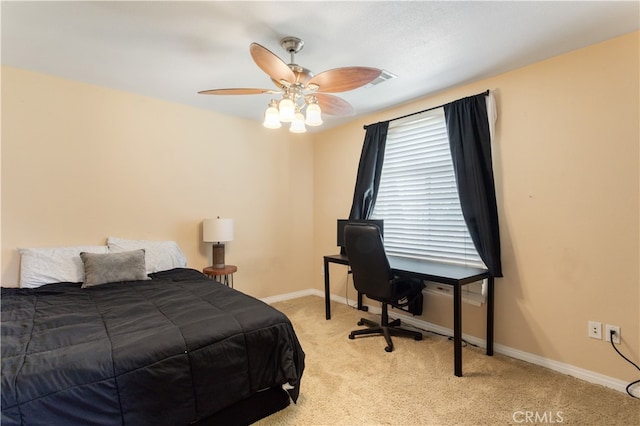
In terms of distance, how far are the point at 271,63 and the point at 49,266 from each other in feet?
7.95

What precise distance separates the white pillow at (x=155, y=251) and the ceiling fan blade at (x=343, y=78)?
2.20 metres

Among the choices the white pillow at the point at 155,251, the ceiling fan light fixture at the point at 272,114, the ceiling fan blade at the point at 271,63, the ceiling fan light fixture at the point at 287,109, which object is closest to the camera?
the ceiling fan blade at the point at 271,63

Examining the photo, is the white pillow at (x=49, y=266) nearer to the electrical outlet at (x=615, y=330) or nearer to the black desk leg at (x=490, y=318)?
the black desk leg at (x=490, y=318)

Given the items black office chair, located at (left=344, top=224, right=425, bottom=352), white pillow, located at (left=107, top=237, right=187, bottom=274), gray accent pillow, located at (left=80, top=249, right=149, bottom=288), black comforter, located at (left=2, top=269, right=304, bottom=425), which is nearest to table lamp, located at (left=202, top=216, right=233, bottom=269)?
white pillow, located at (left=107, top=237, right=187, bottom=274)

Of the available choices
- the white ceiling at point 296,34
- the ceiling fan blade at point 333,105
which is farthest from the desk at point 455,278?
the white ceiling at point 296,34

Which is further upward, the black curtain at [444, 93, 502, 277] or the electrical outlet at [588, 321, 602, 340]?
the black curtain at [444, 93, 502, 277]

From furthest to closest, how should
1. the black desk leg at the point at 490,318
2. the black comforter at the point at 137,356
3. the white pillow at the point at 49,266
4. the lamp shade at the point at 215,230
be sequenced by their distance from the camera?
the lamp shade at the point at 215,230
the black desk leg at the point at 490,318
the white pillow at the point at 49,266
the black comforter at the point at 137,356

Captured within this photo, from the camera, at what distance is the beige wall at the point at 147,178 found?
103 inches

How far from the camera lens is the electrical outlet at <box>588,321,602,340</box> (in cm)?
217

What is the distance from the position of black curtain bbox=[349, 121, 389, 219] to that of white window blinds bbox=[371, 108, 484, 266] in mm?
86

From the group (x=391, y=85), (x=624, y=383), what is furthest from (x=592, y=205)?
(x=391, y=85)

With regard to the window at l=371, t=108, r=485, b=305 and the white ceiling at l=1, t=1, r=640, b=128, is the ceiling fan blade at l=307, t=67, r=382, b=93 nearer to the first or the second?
the white ceiling at l=1, t=1, r=640, b=128

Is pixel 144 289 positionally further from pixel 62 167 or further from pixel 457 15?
pixel 457 15

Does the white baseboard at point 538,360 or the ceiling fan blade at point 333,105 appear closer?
the white baseboard at point 538,360
